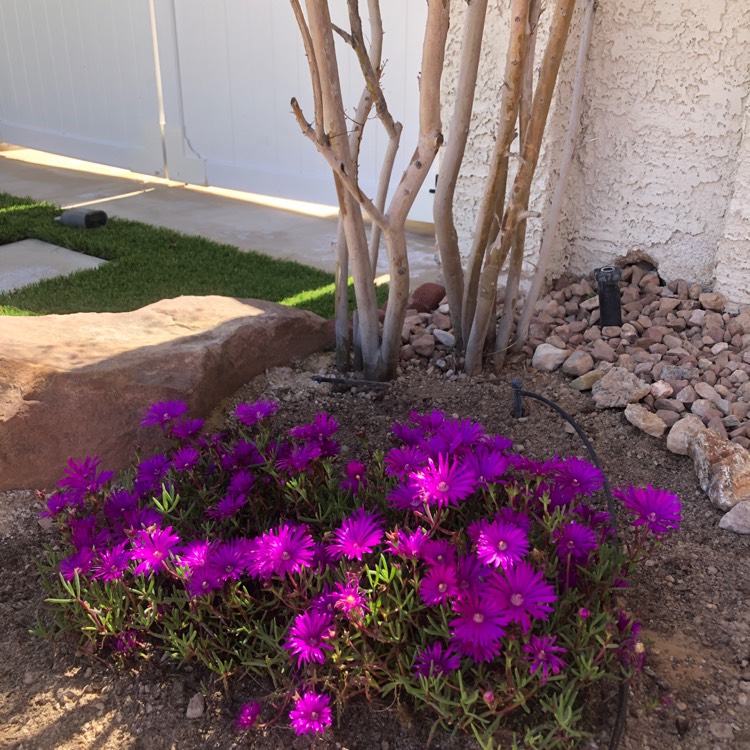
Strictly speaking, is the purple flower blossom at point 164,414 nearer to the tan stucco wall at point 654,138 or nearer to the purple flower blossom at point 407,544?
the purple flower blossom at point 407,544

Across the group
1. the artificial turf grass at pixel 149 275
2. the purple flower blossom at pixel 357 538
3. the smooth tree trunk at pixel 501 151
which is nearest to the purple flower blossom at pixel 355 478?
the purple flower blossom at pixel 357 538

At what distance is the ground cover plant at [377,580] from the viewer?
1.50 meters

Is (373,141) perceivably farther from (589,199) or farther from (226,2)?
(589,199)

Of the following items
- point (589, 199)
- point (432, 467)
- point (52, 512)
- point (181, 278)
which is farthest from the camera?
point (181, 278)

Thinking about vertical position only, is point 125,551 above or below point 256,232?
above

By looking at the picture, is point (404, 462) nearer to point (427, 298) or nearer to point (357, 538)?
point (357, 538)

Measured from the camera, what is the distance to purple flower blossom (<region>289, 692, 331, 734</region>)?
57.3 inches

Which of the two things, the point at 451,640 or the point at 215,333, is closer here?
the point at 451,640

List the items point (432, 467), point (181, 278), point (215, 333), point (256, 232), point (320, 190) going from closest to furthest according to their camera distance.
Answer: point (432, 467), point (215, 333), point (181, 278), point (256, 232), point (320, 190)

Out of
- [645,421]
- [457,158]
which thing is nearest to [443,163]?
[457,158]

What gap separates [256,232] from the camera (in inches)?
216

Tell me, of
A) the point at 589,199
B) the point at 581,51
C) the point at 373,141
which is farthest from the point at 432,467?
the point at 373,141

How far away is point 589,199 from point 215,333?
194 cm

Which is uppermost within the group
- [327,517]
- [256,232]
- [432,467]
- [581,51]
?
[581,51]
